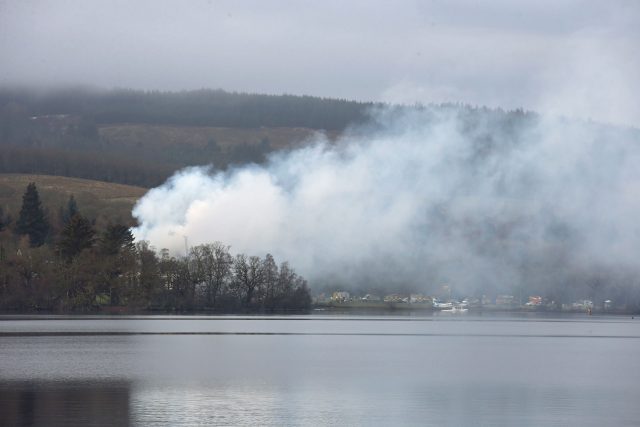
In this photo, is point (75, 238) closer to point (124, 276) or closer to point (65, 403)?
point (124, 276)

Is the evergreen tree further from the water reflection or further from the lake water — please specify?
the water reflection

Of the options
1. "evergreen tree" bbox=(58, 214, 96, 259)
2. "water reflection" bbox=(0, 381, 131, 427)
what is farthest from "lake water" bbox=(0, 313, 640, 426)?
"evergreen tree" bbox=(58, 214, 96, 259)

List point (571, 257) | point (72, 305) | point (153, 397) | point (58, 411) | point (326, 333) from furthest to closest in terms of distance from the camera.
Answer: point (72, 305)
point (571, 257)
point (326, 333)
point (153, 397)
point (58, 411)

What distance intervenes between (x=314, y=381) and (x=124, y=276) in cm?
12662

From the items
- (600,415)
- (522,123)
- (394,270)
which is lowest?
(600,415)

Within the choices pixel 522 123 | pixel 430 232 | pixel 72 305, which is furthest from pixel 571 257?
pixel 72 305

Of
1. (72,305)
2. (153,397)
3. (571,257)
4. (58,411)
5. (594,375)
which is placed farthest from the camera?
(72,305)

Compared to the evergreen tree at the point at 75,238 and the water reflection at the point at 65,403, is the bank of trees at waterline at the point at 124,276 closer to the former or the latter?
the evergreen tree at the point at 75,238

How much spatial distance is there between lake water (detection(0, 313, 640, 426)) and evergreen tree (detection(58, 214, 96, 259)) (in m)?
83.9

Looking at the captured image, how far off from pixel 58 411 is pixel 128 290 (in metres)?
141

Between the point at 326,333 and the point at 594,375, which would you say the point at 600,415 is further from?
the point at 326,333

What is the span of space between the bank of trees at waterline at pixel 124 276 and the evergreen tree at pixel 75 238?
95 millimetres

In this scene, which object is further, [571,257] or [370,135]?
[571,257]

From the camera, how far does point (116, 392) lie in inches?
2227
